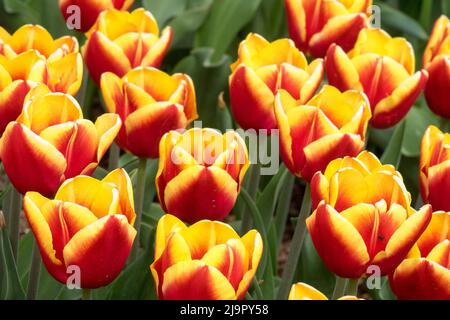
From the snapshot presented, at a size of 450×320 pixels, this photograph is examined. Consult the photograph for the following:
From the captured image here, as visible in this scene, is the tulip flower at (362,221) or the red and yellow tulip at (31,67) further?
the red and yellow tulip at (31,67)

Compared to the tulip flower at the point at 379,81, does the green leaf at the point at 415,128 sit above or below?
below

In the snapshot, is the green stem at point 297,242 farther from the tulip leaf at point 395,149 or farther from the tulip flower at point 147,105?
the tulip leaf at point 395,149

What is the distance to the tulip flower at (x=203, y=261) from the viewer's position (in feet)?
3.78

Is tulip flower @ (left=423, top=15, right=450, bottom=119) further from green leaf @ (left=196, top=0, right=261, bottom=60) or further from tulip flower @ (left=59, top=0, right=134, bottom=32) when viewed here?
green leaf @ (left=196, top=0, right=261, bottom=60)

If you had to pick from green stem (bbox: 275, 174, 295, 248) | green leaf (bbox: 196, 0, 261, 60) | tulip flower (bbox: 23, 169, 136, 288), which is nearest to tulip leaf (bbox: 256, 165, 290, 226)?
green stem (bbox: 275, 174, 295, 248)

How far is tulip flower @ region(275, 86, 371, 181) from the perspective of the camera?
1451mm

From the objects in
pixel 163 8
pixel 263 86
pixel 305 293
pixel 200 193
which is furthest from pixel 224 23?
pixel 305 293

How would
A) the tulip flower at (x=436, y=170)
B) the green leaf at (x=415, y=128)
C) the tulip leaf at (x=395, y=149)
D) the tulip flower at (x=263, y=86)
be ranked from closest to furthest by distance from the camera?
1. the tulip flower at (x=436, y=170)
2. the tulip flower at (x=263, y=86)
3. the tulip leaf at (x=395, y=149)
4. the green leaf at (x=415, y=128)

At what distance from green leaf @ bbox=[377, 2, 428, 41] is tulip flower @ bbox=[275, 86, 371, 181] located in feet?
4.30

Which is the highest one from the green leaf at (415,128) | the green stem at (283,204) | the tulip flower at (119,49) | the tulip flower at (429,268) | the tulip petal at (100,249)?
the tulip flower at (119,49)

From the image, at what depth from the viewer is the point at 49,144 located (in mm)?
1340

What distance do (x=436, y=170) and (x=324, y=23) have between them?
1.66 ft

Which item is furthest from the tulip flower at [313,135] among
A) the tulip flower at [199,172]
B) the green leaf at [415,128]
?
the green leaf at [415,128]
